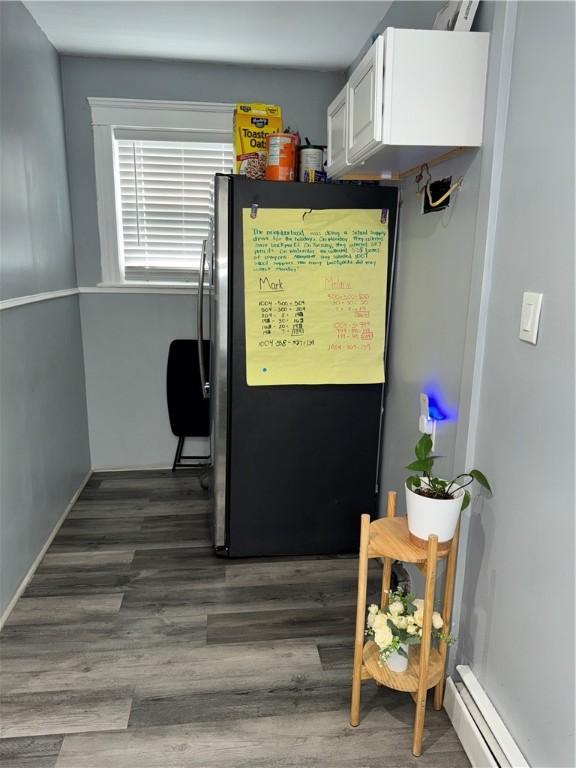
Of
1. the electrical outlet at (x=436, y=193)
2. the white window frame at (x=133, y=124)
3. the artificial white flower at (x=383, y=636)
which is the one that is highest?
the white window frame at (x=133, y=124)

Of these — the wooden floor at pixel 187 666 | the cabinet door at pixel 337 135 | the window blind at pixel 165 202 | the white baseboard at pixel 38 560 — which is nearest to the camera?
the wooden floor at pixel 187 666

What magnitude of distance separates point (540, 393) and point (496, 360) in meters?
0.23

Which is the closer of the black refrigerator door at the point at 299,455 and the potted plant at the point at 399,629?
the potted plant at the point at 399,629

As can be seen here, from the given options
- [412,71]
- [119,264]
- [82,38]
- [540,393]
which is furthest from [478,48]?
[119,264]

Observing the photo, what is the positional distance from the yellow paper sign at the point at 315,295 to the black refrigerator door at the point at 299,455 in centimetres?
5

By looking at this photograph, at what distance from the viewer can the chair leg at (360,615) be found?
5.16 feet

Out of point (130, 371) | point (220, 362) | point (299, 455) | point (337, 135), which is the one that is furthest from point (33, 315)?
point (337, 135)

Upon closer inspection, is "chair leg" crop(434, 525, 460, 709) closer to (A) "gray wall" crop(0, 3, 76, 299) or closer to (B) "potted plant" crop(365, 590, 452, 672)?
(B) "potted plant" crop(365, 590, 452, 672)

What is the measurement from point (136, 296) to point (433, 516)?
2447 millimetres

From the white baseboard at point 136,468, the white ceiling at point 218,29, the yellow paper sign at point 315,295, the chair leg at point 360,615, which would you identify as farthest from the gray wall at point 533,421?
the white baseboard at point 136,468

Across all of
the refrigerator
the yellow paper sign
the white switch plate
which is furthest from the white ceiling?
the white switch plate

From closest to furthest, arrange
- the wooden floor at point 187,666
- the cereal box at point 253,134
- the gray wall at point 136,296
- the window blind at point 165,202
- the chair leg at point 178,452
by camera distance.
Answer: the wooden floor at point 187,666 → the cereal box at point 253,134 → the gray wall at point 136,296 → the window blind at point 165,202 → the chair leg at point 178,452

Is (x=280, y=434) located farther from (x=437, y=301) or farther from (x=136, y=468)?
(x=136, y=468)

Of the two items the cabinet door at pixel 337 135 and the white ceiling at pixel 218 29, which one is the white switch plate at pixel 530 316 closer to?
the cabinet door at pixel 337 135
